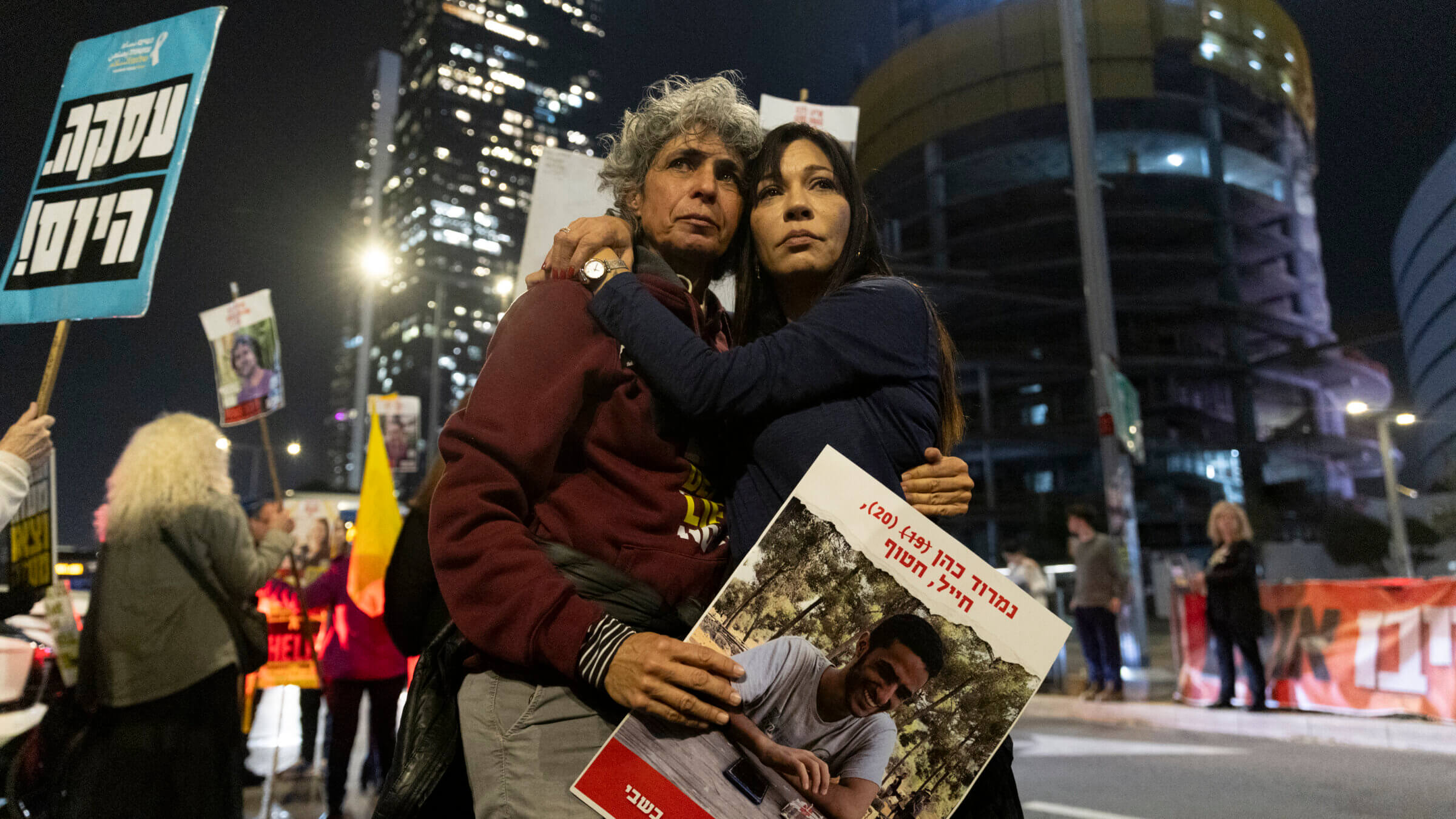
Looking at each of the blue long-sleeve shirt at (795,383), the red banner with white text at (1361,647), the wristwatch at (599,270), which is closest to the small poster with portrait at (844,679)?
the blue long-sleeve shirt at (795,383)

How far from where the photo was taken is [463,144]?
112250 mm

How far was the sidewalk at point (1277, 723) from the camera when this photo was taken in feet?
23.7

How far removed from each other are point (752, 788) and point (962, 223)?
2594 inches

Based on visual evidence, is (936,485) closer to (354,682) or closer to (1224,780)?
(354,682)

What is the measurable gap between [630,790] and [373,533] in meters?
4.67

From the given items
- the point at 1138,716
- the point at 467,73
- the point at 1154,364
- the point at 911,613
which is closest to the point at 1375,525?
the point at 1154,364

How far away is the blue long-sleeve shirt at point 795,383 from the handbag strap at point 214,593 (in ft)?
10.0

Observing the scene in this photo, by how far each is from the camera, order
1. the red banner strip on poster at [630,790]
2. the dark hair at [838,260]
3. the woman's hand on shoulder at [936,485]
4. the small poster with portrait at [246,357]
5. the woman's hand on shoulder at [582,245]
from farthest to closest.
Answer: the small poster with portrait at [246,357] < the dark hair at [838,260] < the woman's hand on shoulder at [582,245] < the woman's hand on shoulder at [936,485] < the red banner strip on poster at [630,790]

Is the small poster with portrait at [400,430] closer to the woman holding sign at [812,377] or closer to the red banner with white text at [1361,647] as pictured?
the red banner with white text at [1361,647]

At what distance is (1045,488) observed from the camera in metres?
59.1

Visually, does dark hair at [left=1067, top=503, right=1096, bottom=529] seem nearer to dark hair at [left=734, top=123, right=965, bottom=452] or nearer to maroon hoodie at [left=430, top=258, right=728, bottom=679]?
dark hair at [left=734, top=123, right=965, bottom=452]

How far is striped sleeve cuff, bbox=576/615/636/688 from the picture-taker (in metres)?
1.35

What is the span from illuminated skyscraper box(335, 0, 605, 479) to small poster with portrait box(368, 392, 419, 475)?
83.4 metres

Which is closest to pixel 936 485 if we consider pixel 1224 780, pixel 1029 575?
pixel 1224 780
